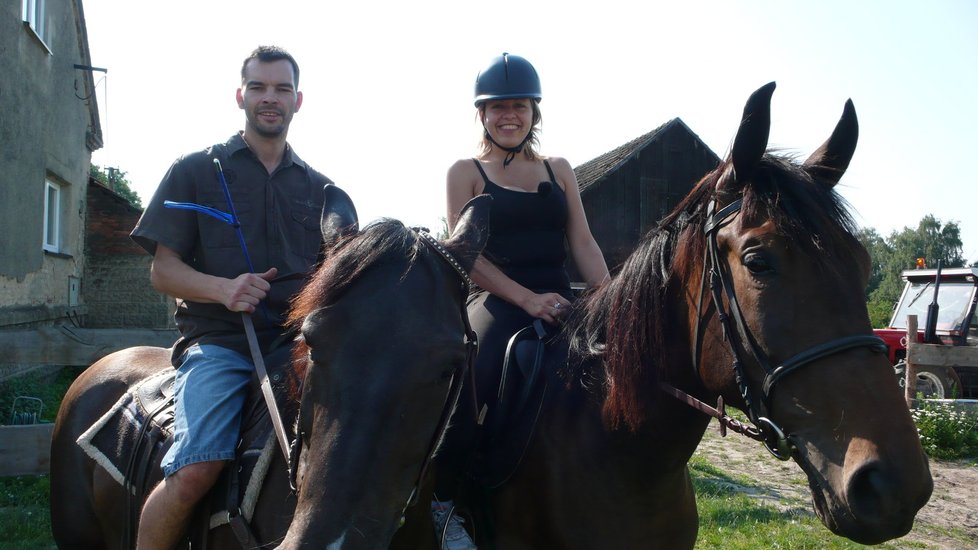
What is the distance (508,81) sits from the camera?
317cm

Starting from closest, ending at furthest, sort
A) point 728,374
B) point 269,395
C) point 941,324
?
point 728,374
point 269,395
point 941,324

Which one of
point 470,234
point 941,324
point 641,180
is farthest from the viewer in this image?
point 641,180

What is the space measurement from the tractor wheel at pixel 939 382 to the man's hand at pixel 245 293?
38.8ft

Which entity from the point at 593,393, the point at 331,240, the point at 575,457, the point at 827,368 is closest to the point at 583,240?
the point at 593,393

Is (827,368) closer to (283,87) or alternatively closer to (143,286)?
(283,87)

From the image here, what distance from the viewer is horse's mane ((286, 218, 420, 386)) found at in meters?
1.96

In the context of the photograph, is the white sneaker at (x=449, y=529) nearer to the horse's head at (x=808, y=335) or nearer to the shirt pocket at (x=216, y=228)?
the horse's head at (x=808, y=335)

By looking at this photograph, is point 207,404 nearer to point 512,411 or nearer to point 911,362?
point 512,411

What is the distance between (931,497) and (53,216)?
13693 millimetres

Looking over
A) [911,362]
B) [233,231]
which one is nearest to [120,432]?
[233,231]

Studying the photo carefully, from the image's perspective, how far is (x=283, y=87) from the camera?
298cm

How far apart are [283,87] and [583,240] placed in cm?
160

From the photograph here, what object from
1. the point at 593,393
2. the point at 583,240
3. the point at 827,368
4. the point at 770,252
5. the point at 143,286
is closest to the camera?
the point at 827,368

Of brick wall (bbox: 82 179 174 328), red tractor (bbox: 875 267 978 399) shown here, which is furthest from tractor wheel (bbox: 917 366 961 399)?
brick wall (bbox: 82 179 174 328)
